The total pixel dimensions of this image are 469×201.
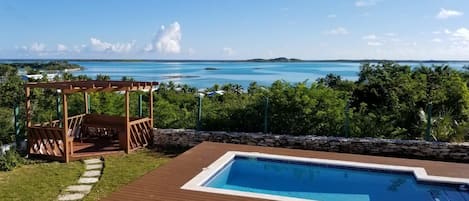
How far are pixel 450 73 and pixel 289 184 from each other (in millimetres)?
11544

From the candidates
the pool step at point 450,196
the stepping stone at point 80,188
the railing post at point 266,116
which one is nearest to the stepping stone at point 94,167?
the stepping stone at point 80,188

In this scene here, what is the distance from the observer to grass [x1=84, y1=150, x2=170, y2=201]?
6941 millimetres

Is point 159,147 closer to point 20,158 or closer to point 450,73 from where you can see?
point 20,158

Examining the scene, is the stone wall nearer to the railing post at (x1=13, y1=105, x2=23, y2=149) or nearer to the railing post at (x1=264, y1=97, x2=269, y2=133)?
the railing post at (x1=264, y1=97, x2=269, y2=133)

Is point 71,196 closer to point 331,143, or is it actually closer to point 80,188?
point 80,188

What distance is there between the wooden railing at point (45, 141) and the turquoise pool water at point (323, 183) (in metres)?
4.36

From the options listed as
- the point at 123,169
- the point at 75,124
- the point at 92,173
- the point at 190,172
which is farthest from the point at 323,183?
the point at 75,124

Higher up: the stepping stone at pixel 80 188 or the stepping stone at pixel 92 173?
the stepping stone at pixel 80 188

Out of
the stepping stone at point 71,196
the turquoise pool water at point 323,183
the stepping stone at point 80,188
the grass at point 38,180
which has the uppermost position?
the turquoise pool water at point 323,183

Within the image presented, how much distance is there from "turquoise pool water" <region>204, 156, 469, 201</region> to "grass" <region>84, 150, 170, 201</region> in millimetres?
1922

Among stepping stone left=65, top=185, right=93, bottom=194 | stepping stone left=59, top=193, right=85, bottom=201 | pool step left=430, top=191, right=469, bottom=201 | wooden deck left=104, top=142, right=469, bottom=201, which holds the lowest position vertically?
stepping stone left=65, top=185, right=93, bottom=194

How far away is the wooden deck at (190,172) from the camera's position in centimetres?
528

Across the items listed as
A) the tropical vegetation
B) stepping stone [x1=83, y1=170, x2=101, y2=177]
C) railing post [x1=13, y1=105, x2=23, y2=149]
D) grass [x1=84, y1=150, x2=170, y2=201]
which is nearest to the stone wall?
the tropical vegetation

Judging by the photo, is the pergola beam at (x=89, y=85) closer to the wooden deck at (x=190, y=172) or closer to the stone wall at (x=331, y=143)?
the stone wall at (x=331, y=143)
